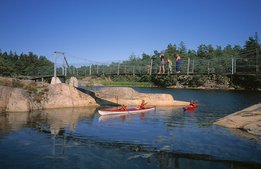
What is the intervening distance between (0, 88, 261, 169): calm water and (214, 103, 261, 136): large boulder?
79 cm

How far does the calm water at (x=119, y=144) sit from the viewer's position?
46.5ft

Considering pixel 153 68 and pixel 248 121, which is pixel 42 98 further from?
pixel 248 121

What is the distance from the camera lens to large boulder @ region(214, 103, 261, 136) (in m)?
21.1

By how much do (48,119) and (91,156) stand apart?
40.1 ft

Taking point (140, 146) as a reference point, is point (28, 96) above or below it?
above

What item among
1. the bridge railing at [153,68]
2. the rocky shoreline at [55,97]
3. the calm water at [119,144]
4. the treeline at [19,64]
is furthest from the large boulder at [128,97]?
the treeline at [19,64]

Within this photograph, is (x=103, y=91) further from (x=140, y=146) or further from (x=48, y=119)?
(x=140, y=146)

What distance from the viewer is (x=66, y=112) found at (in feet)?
101

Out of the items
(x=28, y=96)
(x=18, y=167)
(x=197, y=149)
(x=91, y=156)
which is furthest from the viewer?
(x=28, y=96)

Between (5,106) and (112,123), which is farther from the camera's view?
(5,106)

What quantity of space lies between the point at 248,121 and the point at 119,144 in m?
11.0

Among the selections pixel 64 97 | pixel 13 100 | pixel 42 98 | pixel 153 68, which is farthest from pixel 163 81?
pixel 13 100

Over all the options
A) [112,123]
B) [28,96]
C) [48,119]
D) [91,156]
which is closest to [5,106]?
[28,96]

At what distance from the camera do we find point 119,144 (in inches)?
696
